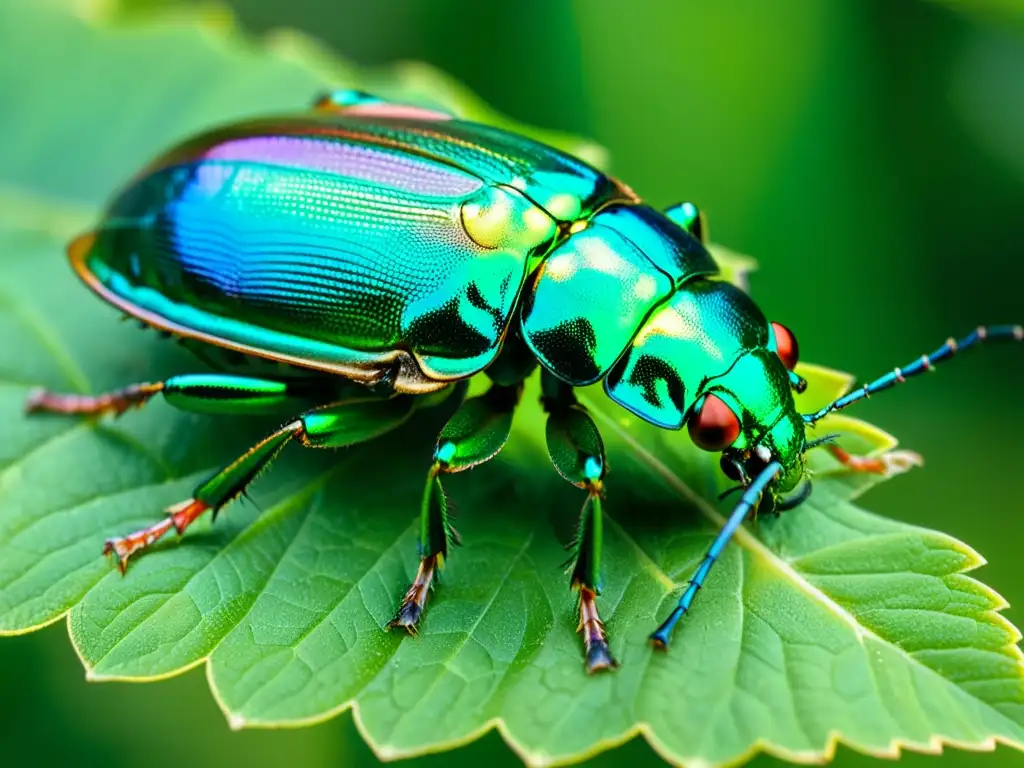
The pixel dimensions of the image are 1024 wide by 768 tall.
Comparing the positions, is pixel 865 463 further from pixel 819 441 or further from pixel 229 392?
pixel 229 392

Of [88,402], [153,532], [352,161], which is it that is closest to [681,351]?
[352,161]

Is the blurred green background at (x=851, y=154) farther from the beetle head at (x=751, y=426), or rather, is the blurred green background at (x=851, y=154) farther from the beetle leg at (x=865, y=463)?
the beetle head at (x=751, y=426)

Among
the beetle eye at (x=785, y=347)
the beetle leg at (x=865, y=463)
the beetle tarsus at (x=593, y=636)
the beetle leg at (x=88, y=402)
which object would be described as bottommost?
the beetle leg at (x=88, y=402)

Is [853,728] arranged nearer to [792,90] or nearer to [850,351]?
[850,351]

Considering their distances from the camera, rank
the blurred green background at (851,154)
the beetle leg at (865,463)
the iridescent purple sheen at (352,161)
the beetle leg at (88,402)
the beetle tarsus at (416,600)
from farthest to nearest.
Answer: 1. the blurred green background at (851,154)
2. the beetle leg at (88,402)
3. the iridescent purple sheen at (352,161)
4. the beetle leg at (865,463)
5. the beetle tarsus at (416,600)

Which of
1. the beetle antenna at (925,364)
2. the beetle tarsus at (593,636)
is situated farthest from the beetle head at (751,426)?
the beetle tarsus at (593,636)

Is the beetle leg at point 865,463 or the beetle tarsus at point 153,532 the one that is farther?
the beetle leg at point 865,463

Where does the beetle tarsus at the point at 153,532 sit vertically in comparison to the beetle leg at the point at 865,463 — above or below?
below

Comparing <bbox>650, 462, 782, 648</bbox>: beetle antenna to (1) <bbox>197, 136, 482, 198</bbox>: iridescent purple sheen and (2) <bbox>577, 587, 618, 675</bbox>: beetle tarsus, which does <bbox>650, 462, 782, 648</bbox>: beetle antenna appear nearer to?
(2) <bbox>577, 587, 618, 675</bbox>: beetle tarsus
